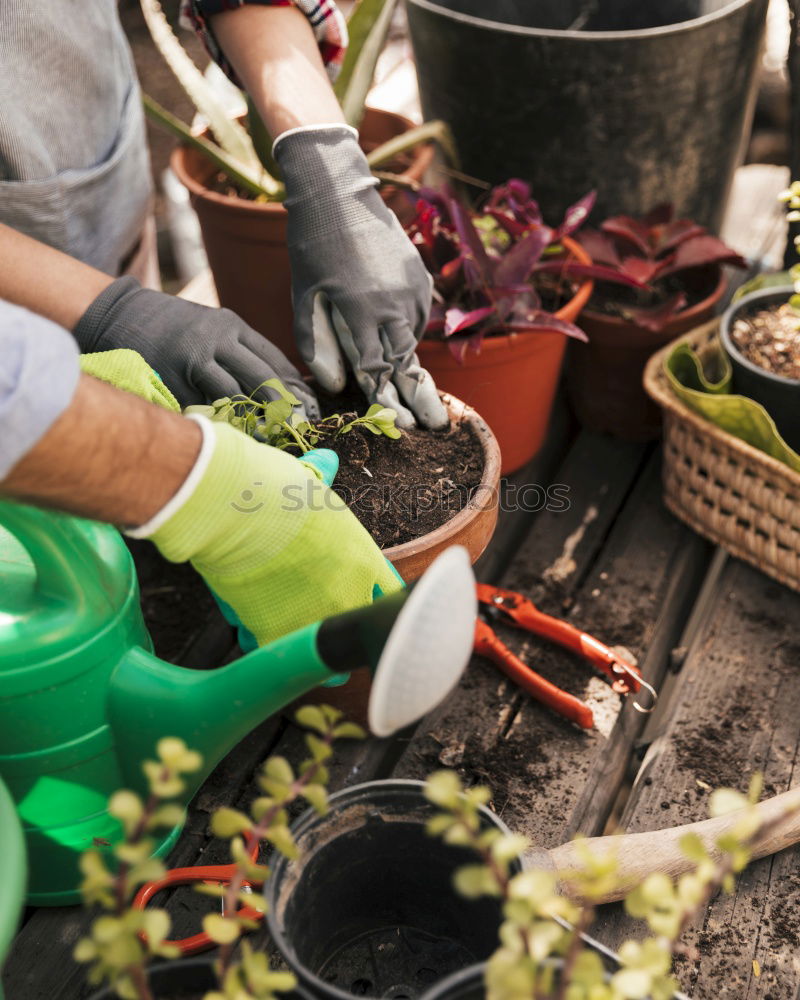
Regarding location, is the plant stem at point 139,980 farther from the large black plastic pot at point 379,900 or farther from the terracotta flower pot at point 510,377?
the terracotta flower pot at point 510,377

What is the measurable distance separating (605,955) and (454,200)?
1.02 m

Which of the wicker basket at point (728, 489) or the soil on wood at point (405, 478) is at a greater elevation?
the soil on wood at point (405, 478)

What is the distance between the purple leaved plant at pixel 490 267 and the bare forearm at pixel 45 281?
0.46m

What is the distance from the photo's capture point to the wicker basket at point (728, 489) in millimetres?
1175

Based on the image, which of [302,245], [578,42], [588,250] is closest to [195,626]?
[302,245]

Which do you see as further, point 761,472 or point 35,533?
point 761,472

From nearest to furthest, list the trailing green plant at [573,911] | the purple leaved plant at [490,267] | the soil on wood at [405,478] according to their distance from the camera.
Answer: the trailing green plant at [573,911] → the soil on wood at [405,478] → the purple leaved plant at [490,267]

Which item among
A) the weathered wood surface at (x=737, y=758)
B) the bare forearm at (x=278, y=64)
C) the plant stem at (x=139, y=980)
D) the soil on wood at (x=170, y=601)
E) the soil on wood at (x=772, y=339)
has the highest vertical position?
the bare forearm at (x=278, y=64)

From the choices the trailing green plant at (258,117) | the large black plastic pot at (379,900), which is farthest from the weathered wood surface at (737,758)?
the trailing green plant at (258,117)

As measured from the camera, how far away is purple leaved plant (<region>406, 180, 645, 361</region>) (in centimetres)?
129

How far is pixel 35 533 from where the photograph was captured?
0.75 metres

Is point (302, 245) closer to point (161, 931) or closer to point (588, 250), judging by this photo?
point (588, 250)

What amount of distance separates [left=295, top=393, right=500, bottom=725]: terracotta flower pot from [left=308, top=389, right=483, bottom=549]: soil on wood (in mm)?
18

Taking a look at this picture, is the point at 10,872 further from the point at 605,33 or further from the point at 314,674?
the point at 605,33
